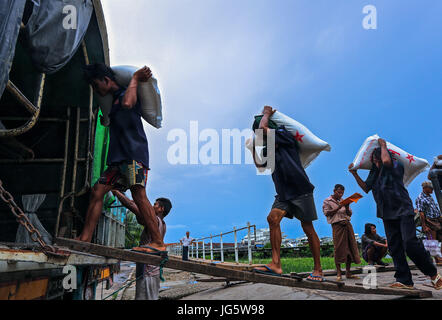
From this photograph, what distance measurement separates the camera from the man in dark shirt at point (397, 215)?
123 inches

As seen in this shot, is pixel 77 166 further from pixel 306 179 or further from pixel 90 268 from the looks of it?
pixel 306 179

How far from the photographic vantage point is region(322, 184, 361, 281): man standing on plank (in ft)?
16.5

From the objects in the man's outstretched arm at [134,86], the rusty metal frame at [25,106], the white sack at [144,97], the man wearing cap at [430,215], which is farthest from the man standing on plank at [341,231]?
the rusty metal frame at [25,106]

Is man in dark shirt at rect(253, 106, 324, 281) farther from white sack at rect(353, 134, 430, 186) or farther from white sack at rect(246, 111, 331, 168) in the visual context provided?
white sack at rect(353, 134, 430, 186)

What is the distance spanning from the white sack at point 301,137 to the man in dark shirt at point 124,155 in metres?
1.21

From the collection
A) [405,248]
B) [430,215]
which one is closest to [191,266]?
[405,248]

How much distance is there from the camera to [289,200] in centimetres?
273

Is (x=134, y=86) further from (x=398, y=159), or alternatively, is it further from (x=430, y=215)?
(x=430, y=215)

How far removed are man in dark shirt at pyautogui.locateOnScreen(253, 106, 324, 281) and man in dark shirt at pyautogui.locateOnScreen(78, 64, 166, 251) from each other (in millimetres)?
1059

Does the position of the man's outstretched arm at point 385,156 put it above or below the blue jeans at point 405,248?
above

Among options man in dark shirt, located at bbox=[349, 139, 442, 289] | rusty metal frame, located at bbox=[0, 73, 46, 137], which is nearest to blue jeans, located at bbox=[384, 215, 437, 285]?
man in dark shirt, located at bbox=[349, 139, 442, 289]

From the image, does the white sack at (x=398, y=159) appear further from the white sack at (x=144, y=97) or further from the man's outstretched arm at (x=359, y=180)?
the white sack at (x=144, y=97)
